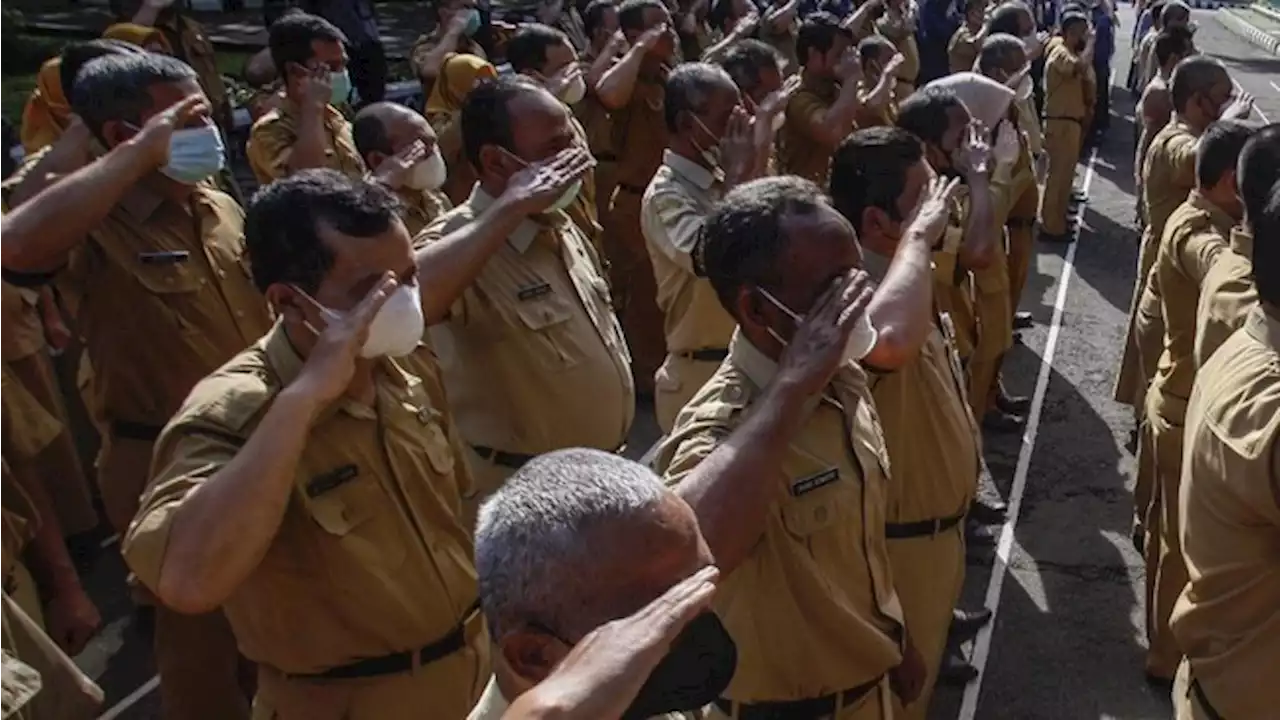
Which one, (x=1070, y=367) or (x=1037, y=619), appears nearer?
(x=1037, y=619)

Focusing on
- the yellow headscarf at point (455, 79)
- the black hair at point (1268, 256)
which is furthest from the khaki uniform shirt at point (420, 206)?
the black hair at point (1268, 256)

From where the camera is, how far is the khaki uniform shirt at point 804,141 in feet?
23.5

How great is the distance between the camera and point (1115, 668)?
204 inches

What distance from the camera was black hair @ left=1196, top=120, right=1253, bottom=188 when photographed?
471 cm

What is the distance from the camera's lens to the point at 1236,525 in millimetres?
2791

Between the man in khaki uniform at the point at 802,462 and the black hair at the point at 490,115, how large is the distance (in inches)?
54.4

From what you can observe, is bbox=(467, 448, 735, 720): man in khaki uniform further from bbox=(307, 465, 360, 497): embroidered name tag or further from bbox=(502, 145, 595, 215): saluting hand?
bbox=(502, 145, 595, 215): saluting hand

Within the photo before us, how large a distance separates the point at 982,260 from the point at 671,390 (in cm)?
122

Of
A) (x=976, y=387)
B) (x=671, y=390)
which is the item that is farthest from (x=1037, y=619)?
(x=671, y=390)

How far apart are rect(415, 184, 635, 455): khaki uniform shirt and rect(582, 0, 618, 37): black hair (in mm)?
4927

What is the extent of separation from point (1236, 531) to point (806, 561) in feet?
2.91

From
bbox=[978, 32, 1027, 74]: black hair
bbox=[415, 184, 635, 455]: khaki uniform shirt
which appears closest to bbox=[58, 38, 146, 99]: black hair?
bbox=[415, 184, 635, 455]: khaki uniform shirt

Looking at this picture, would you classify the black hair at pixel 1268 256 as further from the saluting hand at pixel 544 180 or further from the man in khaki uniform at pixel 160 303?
the man in khaki uniform at pixel 160 303

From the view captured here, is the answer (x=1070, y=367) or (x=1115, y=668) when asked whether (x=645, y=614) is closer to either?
(x=1115, y=668)
